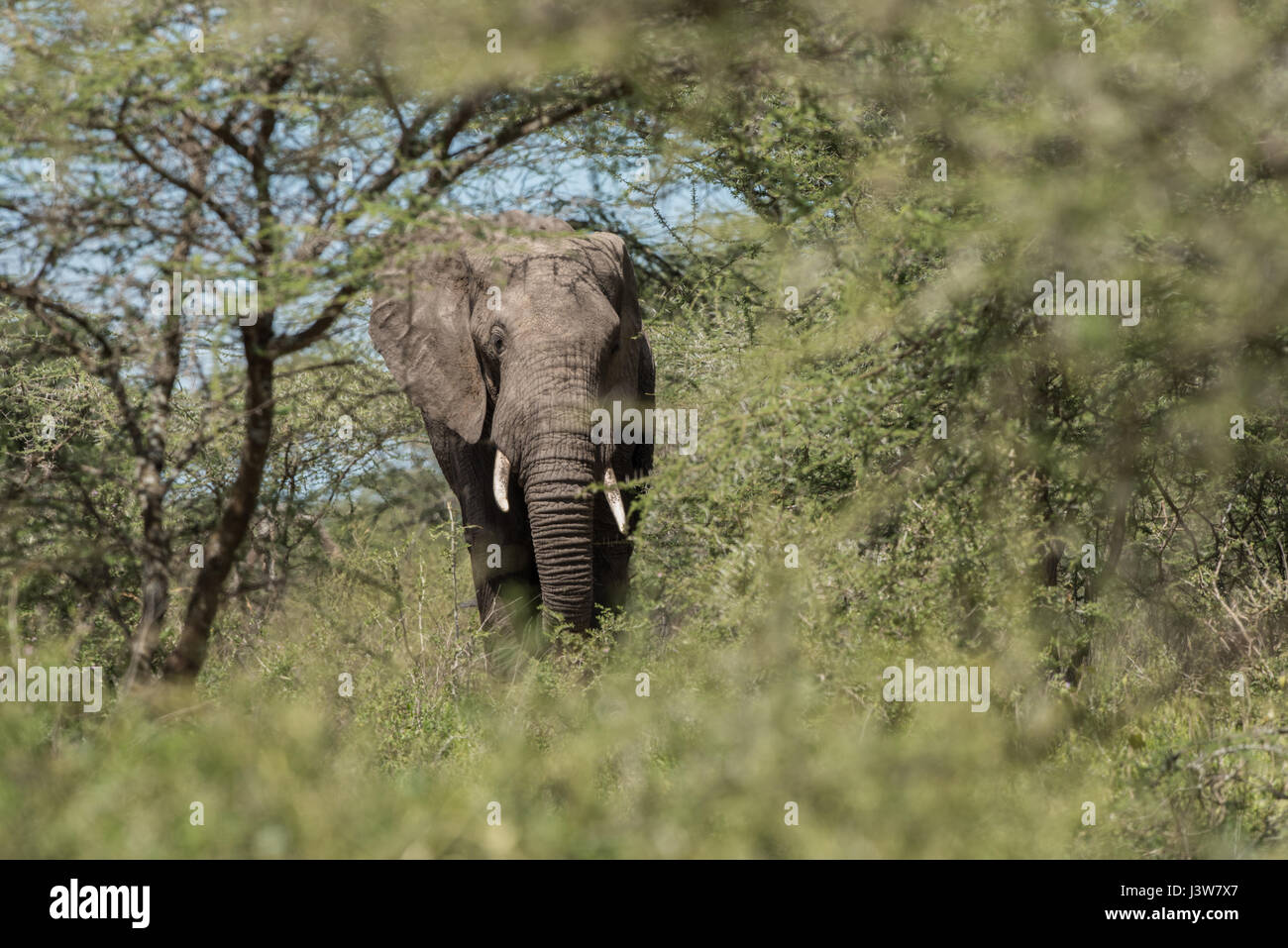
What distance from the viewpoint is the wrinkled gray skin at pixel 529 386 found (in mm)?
9531

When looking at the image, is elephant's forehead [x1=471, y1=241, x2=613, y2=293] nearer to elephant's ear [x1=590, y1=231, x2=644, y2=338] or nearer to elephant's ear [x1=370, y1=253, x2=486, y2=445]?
elephant's ear [x1=590, y1=231, x2=644, y2=338]

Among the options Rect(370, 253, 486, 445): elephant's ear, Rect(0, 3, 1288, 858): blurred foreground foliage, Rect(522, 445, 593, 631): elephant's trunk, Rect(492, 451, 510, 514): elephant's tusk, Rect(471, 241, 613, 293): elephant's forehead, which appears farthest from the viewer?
Rect(370, 253, 486, 445): elephant's ear

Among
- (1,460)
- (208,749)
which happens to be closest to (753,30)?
(208,749)

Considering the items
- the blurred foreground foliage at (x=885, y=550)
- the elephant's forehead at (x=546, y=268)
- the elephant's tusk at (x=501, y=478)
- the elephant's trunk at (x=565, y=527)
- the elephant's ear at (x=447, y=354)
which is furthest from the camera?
the elephant's ear at (x=447, y=354)

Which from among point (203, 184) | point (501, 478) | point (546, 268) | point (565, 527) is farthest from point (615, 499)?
point (203, 184)

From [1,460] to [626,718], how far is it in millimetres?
6131

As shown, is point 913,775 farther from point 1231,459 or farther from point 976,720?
point 1231,459

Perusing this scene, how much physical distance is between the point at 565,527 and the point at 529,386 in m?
Result: 1.03

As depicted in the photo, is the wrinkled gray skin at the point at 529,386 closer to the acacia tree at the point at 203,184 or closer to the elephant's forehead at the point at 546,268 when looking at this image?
the elephant's forehead at the point at 546,268

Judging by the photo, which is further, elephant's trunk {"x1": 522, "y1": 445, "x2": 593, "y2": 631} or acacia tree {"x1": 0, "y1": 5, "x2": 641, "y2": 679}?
elephant's trunk {"x1": 522, "y1": 445, "x2": 593, "y2": 631}

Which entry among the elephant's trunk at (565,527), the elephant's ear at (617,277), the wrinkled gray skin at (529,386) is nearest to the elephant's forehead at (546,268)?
the wrinkled gray skin at (529,386)

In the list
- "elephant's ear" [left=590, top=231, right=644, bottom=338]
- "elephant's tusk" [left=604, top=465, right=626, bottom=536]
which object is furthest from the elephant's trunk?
"elephant's ear" [left=590, top=231, right=644, bottom=338]

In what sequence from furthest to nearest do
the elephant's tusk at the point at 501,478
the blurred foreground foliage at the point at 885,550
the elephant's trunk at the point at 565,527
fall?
the elephant's tusk at the point at 501,478, the elephant's trunk at the point at 565,527, the blurred foreground foliage at the point at 885,550

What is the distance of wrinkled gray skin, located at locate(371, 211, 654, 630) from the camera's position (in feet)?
31.3
